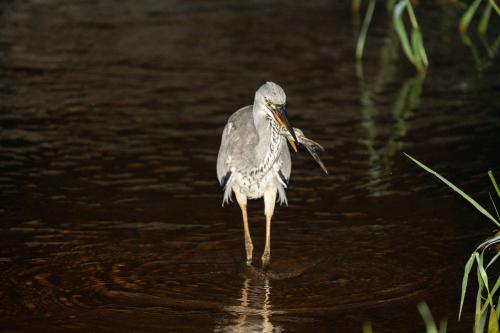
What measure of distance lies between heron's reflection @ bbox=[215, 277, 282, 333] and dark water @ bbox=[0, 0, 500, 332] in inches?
0.8

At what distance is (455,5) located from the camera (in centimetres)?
1948

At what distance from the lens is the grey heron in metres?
7.63

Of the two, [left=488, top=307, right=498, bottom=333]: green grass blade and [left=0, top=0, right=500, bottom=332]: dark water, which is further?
[left=0, top=0, right=500, bottom=332]: dark water

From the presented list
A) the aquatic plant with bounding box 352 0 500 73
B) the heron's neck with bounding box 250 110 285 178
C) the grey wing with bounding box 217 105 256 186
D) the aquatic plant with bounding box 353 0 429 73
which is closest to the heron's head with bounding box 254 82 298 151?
the heron's neck with bounding box 250 110 285 178

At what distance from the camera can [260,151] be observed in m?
7.90

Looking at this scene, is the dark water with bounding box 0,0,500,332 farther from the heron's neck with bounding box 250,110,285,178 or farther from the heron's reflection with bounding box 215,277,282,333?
the heron's neck with bounding box 250,110,285,178

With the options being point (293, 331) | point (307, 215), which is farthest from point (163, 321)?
point (307, 215)

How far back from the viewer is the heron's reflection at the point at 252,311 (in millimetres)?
6746

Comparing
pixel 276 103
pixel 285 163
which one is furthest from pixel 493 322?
pixel 285 163

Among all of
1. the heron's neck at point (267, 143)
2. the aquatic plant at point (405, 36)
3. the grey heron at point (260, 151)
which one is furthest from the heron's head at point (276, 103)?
the aquatic plant at point (405, 36)

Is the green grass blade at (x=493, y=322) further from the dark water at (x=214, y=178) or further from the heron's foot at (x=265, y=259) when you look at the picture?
the heron's foot at (x=265, y=259)

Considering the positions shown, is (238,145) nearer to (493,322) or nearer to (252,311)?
(252,311)

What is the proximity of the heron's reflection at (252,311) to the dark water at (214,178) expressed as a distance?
0.02 metres

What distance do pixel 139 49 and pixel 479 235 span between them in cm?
836
